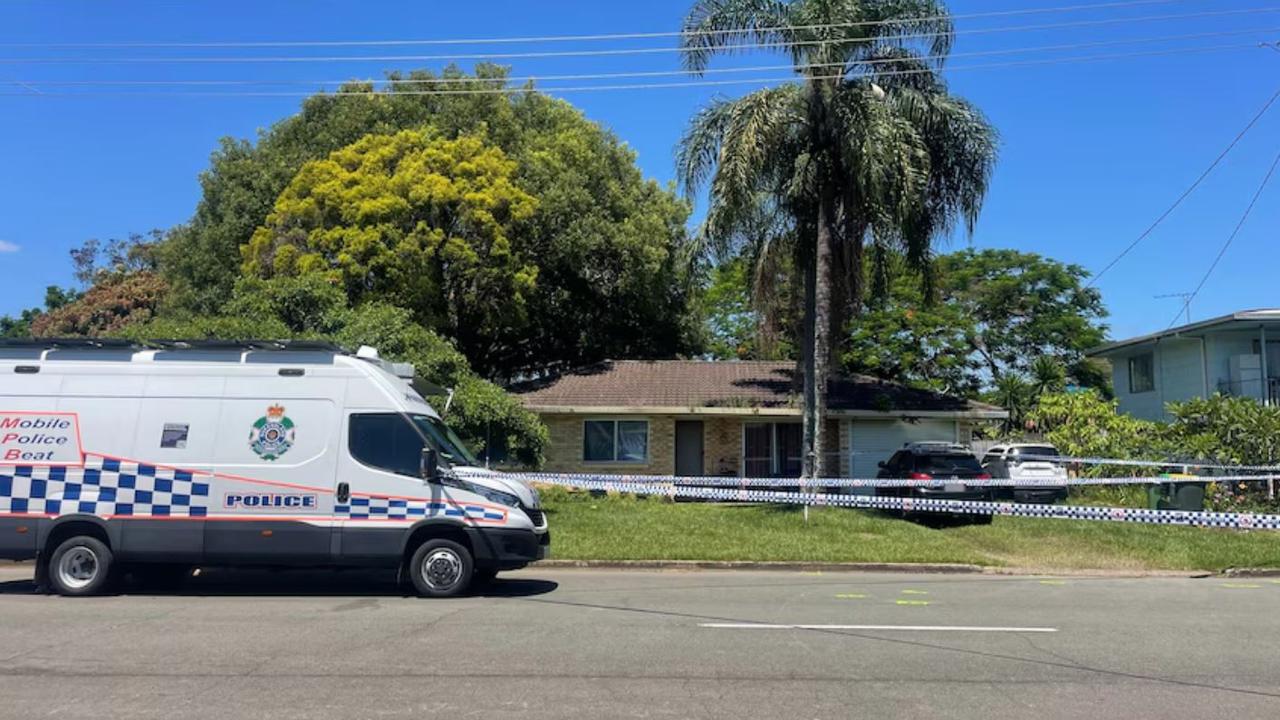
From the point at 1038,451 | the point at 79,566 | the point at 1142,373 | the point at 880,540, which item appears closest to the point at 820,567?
the point at 880,540

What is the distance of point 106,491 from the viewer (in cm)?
1024

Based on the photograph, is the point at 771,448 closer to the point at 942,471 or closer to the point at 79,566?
the point at 942,471

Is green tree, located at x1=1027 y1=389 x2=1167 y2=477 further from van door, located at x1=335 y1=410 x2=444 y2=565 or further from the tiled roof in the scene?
van door, located at x1=335 y1=410 x2=444 y2=565

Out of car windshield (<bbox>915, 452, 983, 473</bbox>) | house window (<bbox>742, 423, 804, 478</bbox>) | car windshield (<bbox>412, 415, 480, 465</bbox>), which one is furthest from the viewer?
house window (<bbox>742, 423, 804, 478</bbox>)

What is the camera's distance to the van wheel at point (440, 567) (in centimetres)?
1020

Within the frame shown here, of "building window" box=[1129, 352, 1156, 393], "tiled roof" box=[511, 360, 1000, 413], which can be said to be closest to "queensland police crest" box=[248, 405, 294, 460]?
"tiled roof" box=[511, 360, 1000, 413]

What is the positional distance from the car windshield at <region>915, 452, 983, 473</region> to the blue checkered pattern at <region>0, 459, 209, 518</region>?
42.3 ft

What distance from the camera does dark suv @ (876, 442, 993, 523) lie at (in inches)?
688

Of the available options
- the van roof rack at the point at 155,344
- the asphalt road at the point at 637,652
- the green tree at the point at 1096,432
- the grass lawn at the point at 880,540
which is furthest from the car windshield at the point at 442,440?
the green tree at the point at 1096,432

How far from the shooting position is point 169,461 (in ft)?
33.7

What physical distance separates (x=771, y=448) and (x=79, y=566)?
56.0 ft

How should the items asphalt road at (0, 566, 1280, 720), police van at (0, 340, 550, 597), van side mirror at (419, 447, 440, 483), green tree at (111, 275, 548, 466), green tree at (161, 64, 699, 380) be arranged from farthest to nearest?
1. green tree at (161, 64, 699, 380)
2. green tree at (111, 275, 548, 466)
3. police van at (0, 340, 550, 597)
4. van side mirror at (419, 447, 440, 483)
5. asphalt road at (0, 566, 1280, 720)

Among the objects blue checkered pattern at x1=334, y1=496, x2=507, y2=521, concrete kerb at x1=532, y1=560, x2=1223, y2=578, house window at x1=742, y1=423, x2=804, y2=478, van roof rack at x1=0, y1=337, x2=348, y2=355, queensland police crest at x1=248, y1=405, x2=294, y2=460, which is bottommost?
concrete kerb at x1=532, y1=560, x2=1223, y2=578

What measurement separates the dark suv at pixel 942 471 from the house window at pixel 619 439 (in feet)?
22.8
